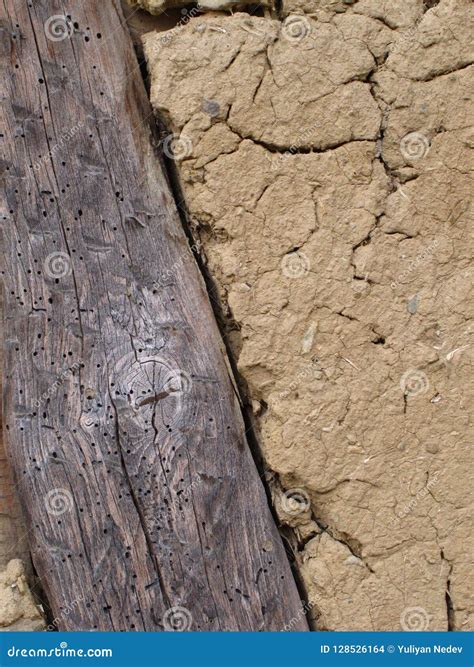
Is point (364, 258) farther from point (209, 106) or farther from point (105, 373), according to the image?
point (105, 373)

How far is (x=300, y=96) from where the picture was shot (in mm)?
2264

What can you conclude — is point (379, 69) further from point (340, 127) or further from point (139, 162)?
point (139, 162)

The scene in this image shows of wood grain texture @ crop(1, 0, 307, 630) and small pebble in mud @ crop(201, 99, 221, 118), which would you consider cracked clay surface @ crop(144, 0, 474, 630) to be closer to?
small pebble in mud @ crop(201, 99, 221, 118)

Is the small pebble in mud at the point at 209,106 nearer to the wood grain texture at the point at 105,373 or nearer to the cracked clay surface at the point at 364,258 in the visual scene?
the cracked clay surface at the point at 364,258

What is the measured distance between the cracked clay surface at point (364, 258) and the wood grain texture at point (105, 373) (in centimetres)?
19

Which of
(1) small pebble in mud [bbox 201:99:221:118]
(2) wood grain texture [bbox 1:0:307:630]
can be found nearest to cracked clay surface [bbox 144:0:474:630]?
(1) small pebble in mud [bbox 201:99:221:118]

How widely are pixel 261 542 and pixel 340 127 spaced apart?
126 cm

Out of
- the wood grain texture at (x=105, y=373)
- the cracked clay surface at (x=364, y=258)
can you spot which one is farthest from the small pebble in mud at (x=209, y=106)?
the wood grain texture at (x=105, y=373)

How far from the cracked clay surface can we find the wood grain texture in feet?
0.61

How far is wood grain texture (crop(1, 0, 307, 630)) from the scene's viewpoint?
232cm

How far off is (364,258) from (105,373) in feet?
2.75

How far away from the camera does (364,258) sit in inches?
89.7

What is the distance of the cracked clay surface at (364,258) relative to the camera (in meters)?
2.27

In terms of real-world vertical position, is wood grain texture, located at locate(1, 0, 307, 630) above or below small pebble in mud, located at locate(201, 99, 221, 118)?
below
